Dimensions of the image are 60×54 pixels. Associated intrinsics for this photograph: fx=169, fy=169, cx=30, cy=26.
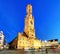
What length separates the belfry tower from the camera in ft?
137

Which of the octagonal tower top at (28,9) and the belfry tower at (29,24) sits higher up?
the octagonal tower top at (28,9)

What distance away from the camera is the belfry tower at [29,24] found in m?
41.8

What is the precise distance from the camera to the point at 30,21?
4422 cm

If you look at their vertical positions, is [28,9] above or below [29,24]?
above

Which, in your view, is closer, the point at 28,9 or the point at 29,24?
the point at 29,24

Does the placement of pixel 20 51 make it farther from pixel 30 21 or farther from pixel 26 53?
pixel 30 21

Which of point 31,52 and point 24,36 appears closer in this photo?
point 31,52

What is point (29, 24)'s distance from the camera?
1709 inches

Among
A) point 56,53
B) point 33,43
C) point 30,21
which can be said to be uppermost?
point 30,21

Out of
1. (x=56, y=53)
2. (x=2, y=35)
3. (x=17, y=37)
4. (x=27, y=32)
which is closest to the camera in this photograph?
(x=56, y=53)

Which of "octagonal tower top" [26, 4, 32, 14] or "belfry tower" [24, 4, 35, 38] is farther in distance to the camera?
"octagonal tower top" [26, 4, 32, 14]

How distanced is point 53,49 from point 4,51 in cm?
58

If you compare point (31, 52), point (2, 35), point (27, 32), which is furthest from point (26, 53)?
point (27, 32)

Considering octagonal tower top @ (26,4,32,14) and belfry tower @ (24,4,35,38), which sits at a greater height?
octagonal tower top @ (26,4,32,14)
